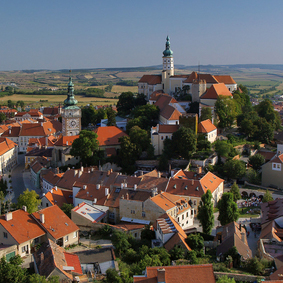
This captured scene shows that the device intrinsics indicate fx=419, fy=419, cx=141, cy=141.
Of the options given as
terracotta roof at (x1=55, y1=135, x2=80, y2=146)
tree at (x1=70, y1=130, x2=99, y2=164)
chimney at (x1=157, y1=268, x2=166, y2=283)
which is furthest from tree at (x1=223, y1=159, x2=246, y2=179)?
chimney at (x1=157, y1=268, x2=166, y2=283)

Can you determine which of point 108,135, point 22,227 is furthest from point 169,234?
point 108,135

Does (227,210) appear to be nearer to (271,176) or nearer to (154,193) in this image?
(154,193)

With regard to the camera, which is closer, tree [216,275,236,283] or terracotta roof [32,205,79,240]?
tree [216,275,236,283]

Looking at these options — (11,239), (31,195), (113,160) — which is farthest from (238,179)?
(11,239)

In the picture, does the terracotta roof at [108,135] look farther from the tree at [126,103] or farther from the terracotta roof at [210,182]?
the terracotta roof at [210,182]

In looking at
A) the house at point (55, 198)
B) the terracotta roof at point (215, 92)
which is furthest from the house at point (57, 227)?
the terracotta roof at point (215, 92)

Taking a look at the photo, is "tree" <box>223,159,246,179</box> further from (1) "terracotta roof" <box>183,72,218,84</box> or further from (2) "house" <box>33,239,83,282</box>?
(2) "house" <box>33,239,83,282</box>

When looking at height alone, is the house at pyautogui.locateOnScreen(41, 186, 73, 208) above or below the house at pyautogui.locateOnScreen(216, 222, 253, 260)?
below
